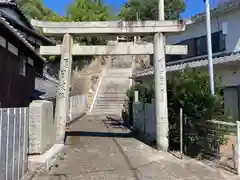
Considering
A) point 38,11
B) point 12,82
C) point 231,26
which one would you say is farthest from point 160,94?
point 38,11

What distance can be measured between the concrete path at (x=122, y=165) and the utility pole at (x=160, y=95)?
20.7 inches

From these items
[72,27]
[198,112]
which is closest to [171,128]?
[198,112]

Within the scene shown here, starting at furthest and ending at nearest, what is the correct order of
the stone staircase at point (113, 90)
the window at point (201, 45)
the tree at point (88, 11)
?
the tree at point (88, 11) < the stone staircase at point (113, 90) < the window at point (201, 45)

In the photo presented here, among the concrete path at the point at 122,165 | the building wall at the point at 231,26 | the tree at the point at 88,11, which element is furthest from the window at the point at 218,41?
the tree at the point at 88,11

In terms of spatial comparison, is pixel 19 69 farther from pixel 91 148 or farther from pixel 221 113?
pixel 221 113

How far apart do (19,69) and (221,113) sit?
858cm

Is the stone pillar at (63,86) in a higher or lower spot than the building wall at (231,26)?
lower

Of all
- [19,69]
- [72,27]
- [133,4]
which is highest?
[133,4]

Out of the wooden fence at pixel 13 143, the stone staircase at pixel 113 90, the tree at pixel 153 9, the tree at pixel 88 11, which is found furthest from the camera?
the tree at pixel 88 11

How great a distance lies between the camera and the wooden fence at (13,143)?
5.28 m

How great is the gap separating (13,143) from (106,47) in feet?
22.0

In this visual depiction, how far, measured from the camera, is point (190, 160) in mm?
9398

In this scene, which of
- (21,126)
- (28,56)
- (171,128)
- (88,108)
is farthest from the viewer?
(88,108)

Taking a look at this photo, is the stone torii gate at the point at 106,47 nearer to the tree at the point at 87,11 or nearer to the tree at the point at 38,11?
the tree at the point at 38,11
